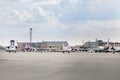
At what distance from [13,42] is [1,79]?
176 metres

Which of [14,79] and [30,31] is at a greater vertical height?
[30,31]

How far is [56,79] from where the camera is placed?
15086 millimetres

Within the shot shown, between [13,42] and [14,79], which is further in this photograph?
[13,42]

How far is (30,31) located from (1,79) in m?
161

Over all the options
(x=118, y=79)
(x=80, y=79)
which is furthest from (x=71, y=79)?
(x=118, y=79)

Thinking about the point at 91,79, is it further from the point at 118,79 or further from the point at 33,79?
the point at 33,79

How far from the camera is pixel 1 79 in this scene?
14781mm

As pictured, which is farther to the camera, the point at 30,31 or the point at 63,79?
the point at 30,31

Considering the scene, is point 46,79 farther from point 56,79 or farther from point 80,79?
point 80,79

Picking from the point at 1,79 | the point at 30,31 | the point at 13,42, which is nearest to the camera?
the point at 1,79

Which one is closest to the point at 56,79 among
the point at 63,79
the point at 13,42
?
the point at 63,79

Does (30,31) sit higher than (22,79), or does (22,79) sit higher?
(30,31)

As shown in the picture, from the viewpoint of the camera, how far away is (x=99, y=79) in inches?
609

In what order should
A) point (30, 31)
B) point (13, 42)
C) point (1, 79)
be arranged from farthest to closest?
point (13, 42) < point (30, 31) < point (1, 79)
